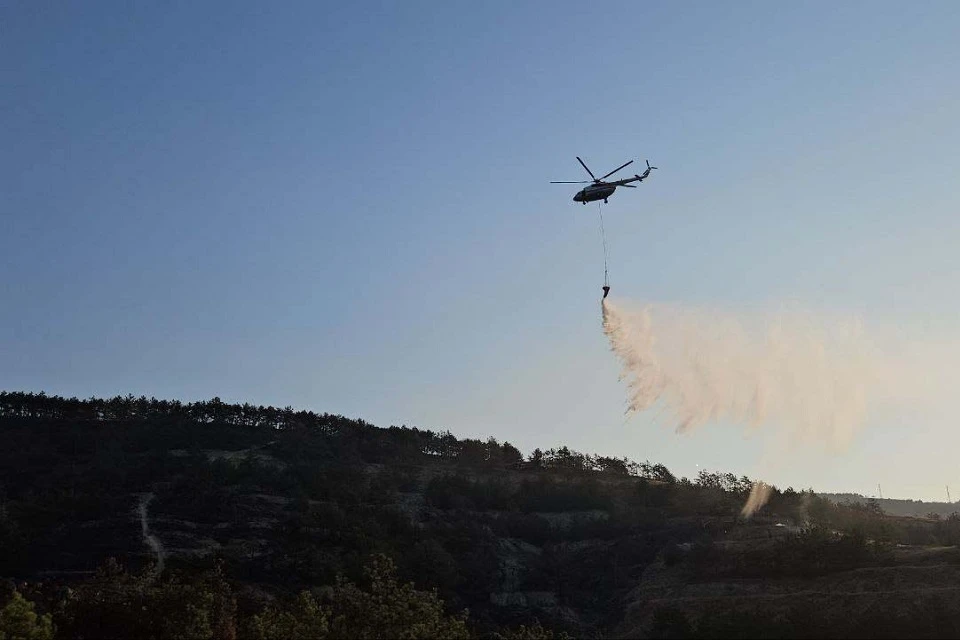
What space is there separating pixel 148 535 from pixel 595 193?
49.2m

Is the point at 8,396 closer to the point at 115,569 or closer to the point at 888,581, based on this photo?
the point at 115,569

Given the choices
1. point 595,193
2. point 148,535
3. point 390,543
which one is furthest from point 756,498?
point 148,535

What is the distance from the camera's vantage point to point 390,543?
272ft

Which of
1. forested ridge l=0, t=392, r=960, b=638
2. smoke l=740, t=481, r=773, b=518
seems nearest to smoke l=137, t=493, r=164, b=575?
forested ridge l=0, t=392, r=960, b=638

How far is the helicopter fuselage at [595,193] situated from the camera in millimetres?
68812

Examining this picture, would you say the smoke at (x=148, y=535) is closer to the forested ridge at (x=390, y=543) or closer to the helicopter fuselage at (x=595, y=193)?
the forested ridge at (x=390, y=543)

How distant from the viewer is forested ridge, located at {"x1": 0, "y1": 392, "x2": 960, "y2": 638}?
165ft

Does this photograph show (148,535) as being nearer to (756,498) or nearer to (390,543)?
(390,543)

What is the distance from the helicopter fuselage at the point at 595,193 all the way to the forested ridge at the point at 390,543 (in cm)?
3035

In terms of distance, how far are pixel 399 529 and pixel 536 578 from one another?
14650 millimetres

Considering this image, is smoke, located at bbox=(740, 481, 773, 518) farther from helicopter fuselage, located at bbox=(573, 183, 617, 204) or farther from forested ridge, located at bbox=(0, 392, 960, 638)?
helicopter fuselage, located at bbox=(573, 183, 617, 204)

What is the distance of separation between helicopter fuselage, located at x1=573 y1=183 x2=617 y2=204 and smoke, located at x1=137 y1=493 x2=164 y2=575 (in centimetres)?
4120

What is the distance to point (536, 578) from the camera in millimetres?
82688

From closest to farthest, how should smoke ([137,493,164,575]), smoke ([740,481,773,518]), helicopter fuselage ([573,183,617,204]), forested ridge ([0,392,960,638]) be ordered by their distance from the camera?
forested ridge ([0,392,960,638]) < helicopter fuselage ([573,183,617,204]) < smoke ([137,493,164,575]) < smoke ([740,481,773,518])
